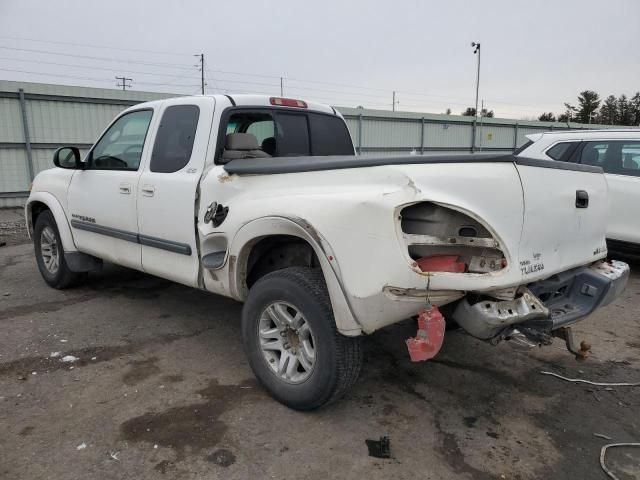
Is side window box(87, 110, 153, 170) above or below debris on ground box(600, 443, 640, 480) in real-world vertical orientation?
above

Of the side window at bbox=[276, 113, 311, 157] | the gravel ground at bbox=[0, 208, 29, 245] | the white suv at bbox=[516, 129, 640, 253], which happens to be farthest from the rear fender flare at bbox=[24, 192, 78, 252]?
the white suv at bbox=[516, 129, 640, 253]

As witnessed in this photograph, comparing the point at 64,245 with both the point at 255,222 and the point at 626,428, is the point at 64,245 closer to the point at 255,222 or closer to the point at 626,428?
the point at 255,222

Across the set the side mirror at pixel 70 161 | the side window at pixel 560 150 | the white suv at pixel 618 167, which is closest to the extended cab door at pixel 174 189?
the side mirror at pixel 70 161

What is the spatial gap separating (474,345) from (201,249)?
2.33 meters

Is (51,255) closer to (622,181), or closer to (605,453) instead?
(605,453)

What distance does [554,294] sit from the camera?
3.18m

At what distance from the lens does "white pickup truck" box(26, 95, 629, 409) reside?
2.53 m

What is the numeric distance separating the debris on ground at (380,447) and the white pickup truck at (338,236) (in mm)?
325

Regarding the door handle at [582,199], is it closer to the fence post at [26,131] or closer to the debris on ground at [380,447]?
the debris on ground at [380,447]

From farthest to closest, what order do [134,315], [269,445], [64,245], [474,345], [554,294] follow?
[64,245]
[134,315]
[474,345]
[554,294]
[269,445]

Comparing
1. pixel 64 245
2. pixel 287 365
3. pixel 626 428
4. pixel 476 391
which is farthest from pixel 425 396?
pixel 64 245

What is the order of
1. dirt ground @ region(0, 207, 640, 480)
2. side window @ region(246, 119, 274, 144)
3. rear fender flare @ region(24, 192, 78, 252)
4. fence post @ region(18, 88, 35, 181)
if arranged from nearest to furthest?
dirt ground @ region(0, 207, 640, 480) < side window @ region(246, 119, 274, 144) < rear fender flare @ region(24, 192, 78, 252) < fence post @ region(18, 88, 35, 181)

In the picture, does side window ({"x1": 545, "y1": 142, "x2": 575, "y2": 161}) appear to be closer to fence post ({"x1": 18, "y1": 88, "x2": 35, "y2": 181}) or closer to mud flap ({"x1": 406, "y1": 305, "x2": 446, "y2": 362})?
mud flap ({"x1": 406, "y1": 305, "x2": 446, "y2": 362})

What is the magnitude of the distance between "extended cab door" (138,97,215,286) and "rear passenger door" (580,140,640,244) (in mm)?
4856
